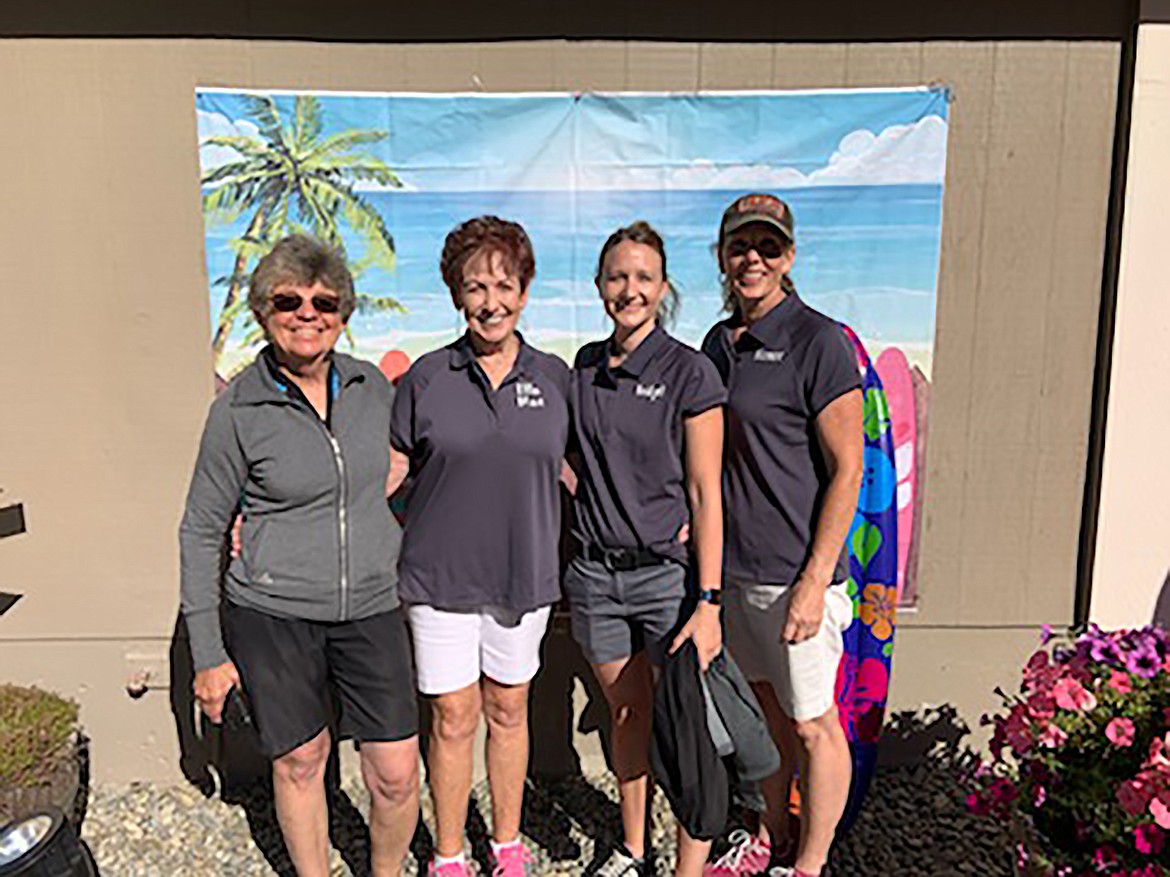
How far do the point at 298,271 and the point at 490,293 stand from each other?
0.43 m

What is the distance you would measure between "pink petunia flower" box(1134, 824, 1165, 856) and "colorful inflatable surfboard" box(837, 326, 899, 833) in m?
0.91

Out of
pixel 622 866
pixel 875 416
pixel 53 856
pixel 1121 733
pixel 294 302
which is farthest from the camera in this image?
pixel 875 416

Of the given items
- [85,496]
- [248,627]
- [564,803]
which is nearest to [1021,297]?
[564,803]

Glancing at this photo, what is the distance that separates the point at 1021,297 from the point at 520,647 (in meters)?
1.86

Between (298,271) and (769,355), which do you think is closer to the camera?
(298,271)

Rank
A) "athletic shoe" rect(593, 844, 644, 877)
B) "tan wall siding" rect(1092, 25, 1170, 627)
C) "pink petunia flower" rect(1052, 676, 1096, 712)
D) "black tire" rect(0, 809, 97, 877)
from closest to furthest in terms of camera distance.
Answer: "black tire" rect(0, 809, 97, 877), "pink petunia flower" rect(1052, 676, 1096, 712), "athletic shoe" rect(593, 844, 644, 877), "tan wall siding" rect(1092, 25, 1170, 627)

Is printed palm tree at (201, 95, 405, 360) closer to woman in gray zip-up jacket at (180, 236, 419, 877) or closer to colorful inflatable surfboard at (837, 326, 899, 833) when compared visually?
woman in gray zip-up jacket at (180, 236, 419, 877)

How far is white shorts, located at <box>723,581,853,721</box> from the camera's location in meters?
2.39

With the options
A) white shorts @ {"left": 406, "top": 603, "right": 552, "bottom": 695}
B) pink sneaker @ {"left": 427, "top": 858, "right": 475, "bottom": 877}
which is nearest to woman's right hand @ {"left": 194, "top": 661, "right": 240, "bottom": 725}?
white shorts @ {"left": 406, "top": 603, "right": 552, "bottom": 695}

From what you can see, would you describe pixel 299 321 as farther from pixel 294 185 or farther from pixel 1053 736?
pixel 1053 736

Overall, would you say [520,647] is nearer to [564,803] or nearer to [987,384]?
[564,803]

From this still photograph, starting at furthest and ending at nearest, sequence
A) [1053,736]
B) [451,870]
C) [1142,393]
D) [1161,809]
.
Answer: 1. [1142,393]
2. [451,870]
3. [1053,736]
4. [1161,809]

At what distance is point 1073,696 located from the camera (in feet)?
7.83

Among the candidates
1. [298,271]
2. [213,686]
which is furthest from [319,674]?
[298,271]
